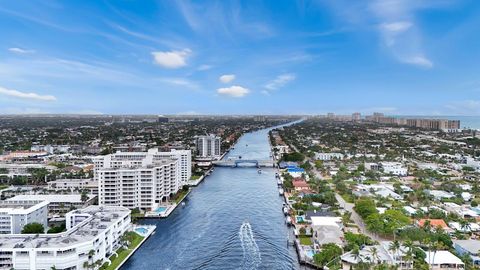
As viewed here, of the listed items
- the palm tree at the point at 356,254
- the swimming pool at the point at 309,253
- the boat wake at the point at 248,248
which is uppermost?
the palm tree at the point at 356,254

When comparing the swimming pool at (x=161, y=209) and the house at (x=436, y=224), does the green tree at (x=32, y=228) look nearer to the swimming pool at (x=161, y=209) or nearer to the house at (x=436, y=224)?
the swimming pool at (x=161, y=209)

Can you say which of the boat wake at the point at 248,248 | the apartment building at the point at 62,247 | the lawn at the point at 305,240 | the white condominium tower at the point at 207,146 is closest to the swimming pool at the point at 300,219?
the lawn at the point at 305,240

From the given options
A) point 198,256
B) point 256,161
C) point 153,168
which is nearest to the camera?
point 198,256

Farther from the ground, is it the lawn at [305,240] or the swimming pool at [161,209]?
the swimming pool at [161,209]

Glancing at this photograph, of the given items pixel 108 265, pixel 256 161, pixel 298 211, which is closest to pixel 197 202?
pixel 298 211

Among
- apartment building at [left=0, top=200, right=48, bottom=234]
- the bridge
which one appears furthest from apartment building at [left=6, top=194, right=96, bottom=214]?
the bridge

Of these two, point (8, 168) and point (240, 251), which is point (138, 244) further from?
point (8, 168)
